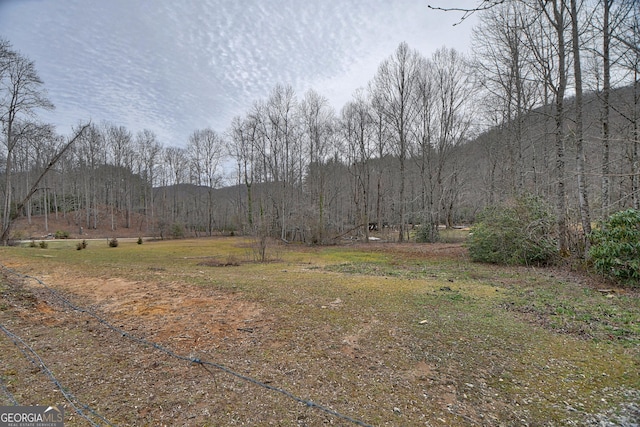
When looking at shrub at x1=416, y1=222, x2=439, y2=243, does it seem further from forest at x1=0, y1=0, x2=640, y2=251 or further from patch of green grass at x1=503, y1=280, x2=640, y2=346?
patch of green grass at x1=503, y1=280, x2=640, y2=346

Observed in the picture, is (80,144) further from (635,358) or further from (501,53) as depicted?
(635,358)

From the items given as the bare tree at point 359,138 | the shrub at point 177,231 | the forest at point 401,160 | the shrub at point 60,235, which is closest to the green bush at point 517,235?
the forest at point 401,160

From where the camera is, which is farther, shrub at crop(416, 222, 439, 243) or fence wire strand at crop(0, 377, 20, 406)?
shrub at crop(416, 222, 439, 243)

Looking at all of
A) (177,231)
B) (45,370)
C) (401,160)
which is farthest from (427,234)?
(177,231)

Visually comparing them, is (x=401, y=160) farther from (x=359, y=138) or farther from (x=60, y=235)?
(x=60, y=235)

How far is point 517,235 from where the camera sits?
10320 millimetres

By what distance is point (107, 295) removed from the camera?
5.93 meters

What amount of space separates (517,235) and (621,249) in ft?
12.4

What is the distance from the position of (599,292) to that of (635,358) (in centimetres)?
372

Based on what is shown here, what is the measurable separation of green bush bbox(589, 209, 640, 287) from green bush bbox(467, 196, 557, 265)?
248cm

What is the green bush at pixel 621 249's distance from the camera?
6.41 meters

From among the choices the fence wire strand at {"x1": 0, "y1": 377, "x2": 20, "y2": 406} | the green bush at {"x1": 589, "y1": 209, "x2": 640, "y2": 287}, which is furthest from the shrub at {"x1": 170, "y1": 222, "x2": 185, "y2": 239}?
the green bush at {"x1": 589, "y1": 209, "x2": 640, "y2": 287}

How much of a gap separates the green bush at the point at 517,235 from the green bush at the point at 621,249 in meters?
2.48

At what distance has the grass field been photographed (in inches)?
94.7
